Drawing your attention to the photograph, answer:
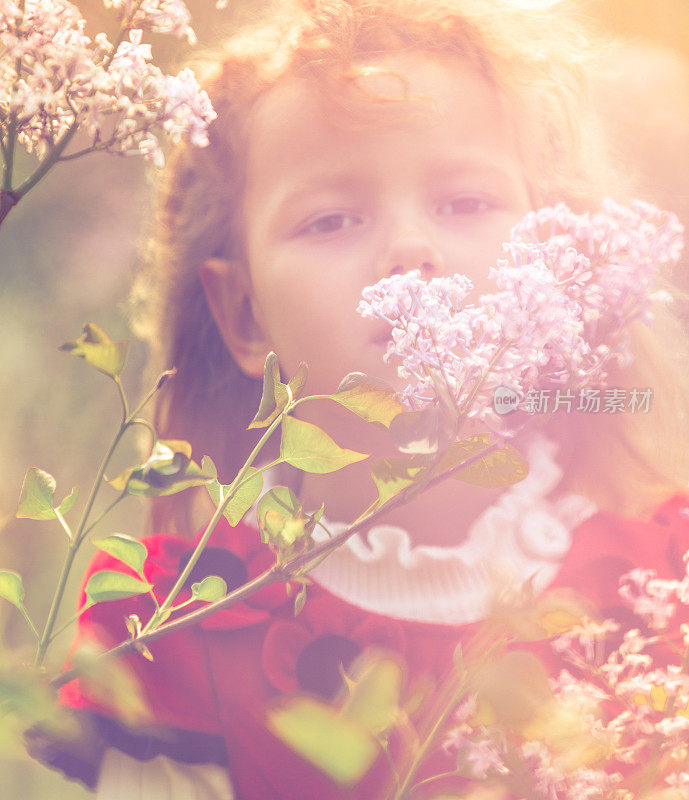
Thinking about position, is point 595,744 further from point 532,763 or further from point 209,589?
point 209,589

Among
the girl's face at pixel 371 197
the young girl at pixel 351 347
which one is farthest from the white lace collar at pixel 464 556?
the girl's face at pixel 371 197

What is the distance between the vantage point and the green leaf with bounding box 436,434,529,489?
1.00 feet

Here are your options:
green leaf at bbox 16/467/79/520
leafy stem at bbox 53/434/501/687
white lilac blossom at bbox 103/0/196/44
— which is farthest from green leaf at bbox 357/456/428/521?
white lilac blossom at bbox 103/0/196/44

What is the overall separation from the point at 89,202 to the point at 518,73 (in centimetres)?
29

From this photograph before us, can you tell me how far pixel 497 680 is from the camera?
32 centimetres

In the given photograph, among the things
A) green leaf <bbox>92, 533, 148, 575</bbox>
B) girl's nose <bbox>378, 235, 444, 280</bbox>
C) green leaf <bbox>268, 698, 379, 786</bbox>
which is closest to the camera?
green leaf <bbox>268, 698, 379, 786</bbox>

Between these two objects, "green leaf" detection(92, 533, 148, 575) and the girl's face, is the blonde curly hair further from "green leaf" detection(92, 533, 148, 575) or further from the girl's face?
"green leaf" detection(92, 533, 148, 575)

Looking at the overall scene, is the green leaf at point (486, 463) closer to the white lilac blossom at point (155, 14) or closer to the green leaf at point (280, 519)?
the green leaf at point (280, 519)

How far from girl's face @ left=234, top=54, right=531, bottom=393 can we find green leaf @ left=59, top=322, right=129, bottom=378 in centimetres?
22

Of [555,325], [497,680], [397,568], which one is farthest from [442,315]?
[397,568]

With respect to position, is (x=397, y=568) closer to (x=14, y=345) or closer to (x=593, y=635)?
(x=593, y=635)

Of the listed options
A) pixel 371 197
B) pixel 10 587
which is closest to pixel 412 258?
pixel 371 197

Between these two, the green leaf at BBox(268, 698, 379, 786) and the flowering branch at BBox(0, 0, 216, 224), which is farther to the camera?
the flowering branch at BBox(0, 0, 216, 224)

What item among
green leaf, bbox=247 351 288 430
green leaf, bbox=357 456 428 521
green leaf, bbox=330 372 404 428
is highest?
green leaf, bbox=247 351 288 430
